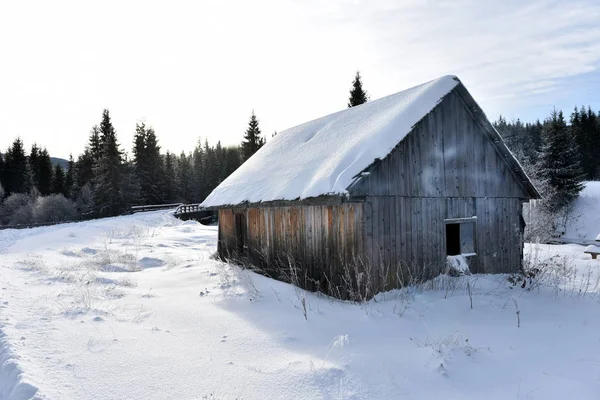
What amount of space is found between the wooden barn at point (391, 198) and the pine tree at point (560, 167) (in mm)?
26926

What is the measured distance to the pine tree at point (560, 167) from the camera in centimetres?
3275

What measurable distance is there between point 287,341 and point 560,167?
3674 cm

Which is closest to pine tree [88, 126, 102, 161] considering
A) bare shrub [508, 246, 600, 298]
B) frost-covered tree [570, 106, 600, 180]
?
bare shrub [508, 246, 600, 298]

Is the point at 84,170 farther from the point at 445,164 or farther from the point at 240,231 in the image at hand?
the point at 445,164

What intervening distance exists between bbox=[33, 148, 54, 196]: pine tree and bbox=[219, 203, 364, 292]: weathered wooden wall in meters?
54.1

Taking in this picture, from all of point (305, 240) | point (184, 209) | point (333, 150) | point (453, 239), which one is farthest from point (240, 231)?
point (184, 209)

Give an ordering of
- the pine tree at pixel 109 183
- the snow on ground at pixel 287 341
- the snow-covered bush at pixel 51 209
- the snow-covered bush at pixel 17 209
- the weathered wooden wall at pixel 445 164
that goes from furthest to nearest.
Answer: the snow-covered bush at pixel 17 209 → the snow-covered bush at pixel 51 209 → the pine tree at pixel 109 183 → the weathered wooden wall at pixel 445 164 → the snow on ground at pixel 287 341

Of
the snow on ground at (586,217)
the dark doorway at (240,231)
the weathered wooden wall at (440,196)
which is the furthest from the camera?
the snow on ground at (586,217)

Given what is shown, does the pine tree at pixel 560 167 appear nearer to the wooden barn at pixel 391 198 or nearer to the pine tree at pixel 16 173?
the wooden barn at pixel 391 198

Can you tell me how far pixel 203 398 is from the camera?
3.96m

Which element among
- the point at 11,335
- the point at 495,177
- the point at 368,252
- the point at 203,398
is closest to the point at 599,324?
the point at 368,252

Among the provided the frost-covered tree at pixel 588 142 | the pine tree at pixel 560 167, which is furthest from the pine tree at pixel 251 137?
the frost-covered tree at pixel 588 142

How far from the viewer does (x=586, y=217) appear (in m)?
33.1

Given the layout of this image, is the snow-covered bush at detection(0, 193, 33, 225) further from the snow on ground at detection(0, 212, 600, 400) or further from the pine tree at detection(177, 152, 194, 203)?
the snow on ground at detection(0, 212, 600, 400)
